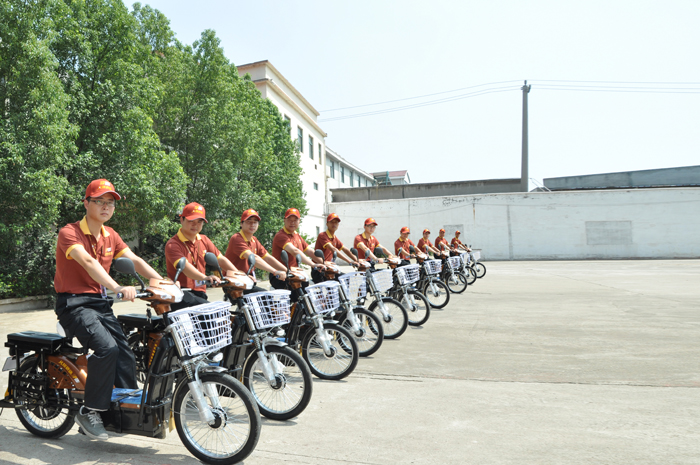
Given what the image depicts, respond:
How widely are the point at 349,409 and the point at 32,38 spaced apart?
1083 centimetres

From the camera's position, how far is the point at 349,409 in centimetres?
445

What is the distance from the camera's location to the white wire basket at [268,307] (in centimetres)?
410

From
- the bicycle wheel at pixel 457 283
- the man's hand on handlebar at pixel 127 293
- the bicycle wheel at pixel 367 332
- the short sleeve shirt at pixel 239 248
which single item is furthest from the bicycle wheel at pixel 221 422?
the bicycle wheel at pixel 457 283

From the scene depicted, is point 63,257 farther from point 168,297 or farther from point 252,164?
point 252,164

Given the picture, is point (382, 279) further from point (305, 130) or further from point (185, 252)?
point (305, 130)

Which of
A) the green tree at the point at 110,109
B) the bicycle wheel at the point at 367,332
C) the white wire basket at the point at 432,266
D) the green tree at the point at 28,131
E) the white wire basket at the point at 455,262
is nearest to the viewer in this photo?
the bicycle wheel at the point at 367,332

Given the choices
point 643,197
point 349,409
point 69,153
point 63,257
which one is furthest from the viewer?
point 643,197

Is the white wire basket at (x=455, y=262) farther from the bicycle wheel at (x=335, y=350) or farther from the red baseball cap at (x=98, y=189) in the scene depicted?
the red baseball cap at (x=98, y=189)

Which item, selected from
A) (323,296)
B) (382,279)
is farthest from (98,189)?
(382,279)

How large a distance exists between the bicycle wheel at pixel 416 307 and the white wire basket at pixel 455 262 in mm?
4438

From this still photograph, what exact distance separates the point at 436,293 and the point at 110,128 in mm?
9261

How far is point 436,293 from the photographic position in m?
10.9

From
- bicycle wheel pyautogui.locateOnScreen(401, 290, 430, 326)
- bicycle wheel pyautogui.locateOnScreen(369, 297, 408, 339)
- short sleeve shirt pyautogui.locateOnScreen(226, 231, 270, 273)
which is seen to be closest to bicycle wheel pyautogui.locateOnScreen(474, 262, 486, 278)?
bicycle wheel pyautogui.locateOnScreen(401, 290, 430, 326)

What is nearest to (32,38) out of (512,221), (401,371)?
(401,371)
